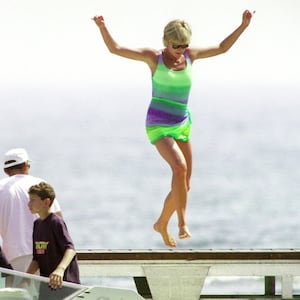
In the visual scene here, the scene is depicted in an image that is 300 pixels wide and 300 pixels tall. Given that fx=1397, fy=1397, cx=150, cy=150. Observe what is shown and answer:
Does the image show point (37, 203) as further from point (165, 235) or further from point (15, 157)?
point (165, 235)

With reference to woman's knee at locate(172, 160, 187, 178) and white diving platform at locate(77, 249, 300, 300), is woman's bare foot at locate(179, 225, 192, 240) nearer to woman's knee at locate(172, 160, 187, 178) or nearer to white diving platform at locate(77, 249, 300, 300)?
woman's knee at locate(172, 160, 187, 178)

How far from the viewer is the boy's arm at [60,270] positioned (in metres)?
7.82

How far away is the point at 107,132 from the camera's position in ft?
375

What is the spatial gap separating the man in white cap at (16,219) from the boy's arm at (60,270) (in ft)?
2.36

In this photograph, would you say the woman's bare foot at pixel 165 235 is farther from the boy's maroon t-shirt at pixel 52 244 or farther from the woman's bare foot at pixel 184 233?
the boy's maroon t-shirt at pixel 52 244

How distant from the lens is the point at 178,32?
8805 millimetres

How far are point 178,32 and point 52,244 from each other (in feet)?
5.14

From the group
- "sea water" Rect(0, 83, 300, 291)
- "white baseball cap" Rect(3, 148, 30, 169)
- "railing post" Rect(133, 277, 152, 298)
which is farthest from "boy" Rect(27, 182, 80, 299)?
"sea water" Rect(0, 83, 300, 291)

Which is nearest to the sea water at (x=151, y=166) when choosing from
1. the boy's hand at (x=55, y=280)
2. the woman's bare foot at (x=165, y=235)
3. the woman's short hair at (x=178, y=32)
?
the woman's bare foot at (x=165, y=235)

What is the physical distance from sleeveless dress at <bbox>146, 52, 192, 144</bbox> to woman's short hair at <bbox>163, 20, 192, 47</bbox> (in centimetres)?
16

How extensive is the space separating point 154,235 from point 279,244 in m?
5.11

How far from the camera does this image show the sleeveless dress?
894cm

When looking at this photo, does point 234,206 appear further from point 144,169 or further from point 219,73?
point 219,73

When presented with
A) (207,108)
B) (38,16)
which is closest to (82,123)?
(207,108)
